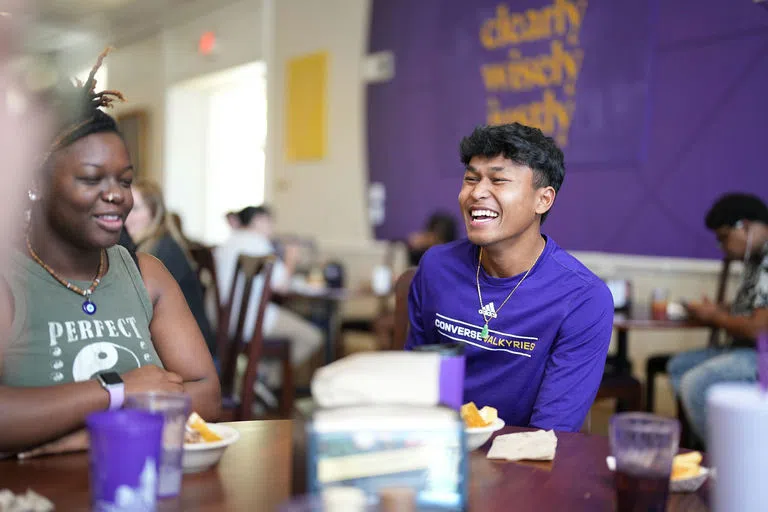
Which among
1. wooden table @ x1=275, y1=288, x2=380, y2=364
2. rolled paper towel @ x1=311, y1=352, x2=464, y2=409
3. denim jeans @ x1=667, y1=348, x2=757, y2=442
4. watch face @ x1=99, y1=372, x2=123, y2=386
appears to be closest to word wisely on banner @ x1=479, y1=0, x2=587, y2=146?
wooden table @ x1=275, y1=288, x2=380, y2=364

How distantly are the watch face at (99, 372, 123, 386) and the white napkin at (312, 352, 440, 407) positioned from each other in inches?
17.9

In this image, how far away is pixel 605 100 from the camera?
4.38 metres

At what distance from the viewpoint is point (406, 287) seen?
2055mm

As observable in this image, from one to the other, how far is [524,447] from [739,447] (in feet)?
1.43

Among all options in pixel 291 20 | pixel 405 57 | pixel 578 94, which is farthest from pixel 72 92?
pixel 291 20

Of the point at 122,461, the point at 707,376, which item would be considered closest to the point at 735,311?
the point at 707,376

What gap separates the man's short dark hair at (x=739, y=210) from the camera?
3342mm

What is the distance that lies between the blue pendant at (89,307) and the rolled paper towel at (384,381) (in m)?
0.62

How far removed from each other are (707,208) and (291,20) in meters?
4.55

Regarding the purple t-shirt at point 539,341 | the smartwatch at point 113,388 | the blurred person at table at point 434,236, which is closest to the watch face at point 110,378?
the smartwatch at point 113,388

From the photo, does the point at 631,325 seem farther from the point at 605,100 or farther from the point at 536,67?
the point at 536,67

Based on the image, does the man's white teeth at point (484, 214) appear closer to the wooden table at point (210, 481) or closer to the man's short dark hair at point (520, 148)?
the man's short dark hair at point (520, 148)

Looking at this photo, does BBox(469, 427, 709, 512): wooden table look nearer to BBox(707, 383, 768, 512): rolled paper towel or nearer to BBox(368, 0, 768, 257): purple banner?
BBox(707, 383, 768, 512): rolled paper towel

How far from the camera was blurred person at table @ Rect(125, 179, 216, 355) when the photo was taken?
8.20ft
